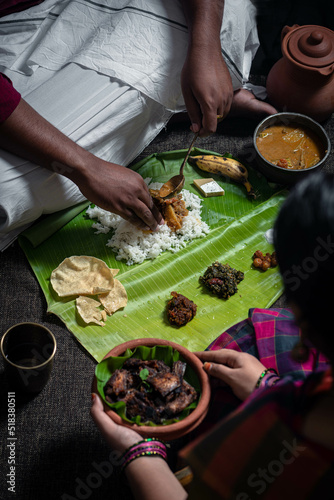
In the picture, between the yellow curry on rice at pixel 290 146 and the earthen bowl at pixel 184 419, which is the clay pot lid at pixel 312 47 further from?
the earthen bowl at pixel 184 419

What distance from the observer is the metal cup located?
1.76 metres

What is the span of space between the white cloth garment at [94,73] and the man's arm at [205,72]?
21cm

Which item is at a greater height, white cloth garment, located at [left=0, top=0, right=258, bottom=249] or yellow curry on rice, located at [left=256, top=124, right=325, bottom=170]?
white cloth garment, located at [left=0, top=0, right=258, bottom=249]

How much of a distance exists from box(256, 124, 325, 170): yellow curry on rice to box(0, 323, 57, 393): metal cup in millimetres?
1636

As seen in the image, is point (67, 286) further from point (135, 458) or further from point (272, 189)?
point (272, 189)

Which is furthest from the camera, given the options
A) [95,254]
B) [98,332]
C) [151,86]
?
[151,86]

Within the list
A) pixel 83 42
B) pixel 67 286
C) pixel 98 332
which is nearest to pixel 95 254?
pixel 67 286

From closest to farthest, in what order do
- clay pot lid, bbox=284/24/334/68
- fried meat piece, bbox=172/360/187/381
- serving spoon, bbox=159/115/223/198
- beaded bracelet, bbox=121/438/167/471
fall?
beaded bracelet, bbox=121/438/167/471 < fried meat piece, bbox=172/360/187/381 < serving spoon, bbox=159/115/223/198 < clay pot lid, bbox=284/24/334/68

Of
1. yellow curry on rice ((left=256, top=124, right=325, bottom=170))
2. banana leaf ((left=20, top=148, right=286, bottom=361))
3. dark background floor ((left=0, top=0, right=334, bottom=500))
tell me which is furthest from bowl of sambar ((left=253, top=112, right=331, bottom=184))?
dark background floor ((left=0, top=0, right=334, bottom=500))

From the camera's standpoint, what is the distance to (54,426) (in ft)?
6.03

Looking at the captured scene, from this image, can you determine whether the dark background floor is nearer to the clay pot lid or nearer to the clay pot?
the clay pot

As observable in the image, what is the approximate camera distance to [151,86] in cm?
255

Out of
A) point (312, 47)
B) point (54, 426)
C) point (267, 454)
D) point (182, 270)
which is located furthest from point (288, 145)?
point (267, 454)

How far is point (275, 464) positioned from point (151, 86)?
6.89ft
